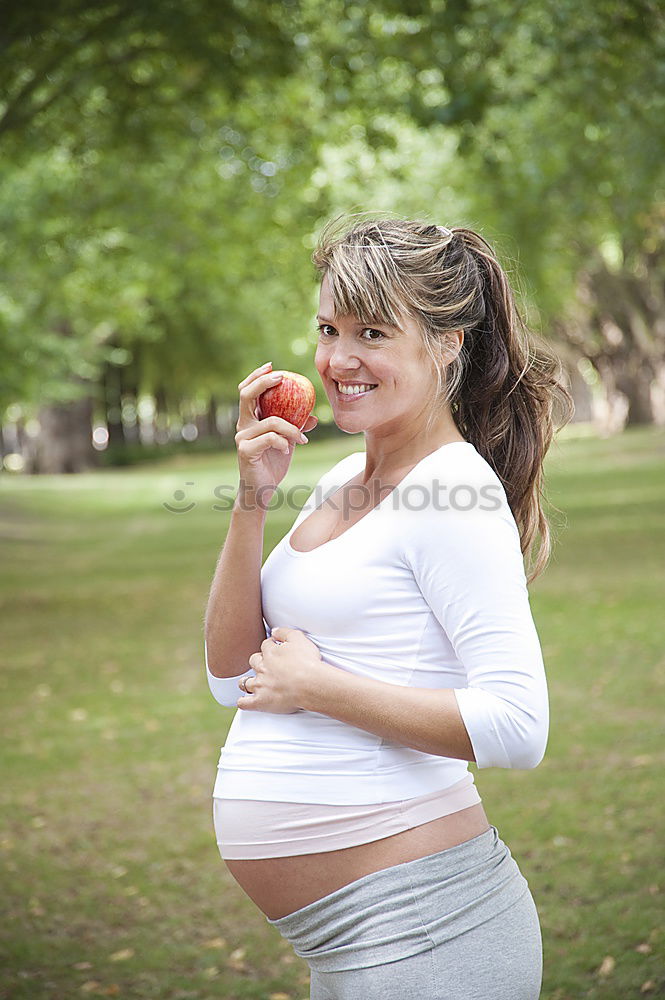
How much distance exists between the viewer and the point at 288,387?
8.01 ft

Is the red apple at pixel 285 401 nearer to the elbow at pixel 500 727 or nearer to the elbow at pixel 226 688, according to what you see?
the elbow at pixel 226 688

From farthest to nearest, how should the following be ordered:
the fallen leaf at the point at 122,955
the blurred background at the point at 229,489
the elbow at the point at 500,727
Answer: the blurred background at the point at 229,489 → the fallen leaf at the point at 122,955 → the elbow at the point at 500,727

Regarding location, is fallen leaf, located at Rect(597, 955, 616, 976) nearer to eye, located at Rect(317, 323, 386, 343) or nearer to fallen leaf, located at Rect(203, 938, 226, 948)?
fallen leaf, located at Rect(203, 938, 226, 948)

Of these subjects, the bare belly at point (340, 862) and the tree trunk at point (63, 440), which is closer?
the bare belly at point (340, 862)

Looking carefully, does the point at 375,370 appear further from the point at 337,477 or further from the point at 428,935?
the point at 428,935

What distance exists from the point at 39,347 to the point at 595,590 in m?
17.6

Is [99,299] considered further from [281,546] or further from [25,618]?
[281,546]

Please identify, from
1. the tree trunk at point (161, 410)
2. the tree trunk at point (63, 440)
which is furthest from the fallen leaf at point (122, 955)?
the tree trunk at point (161, 410)

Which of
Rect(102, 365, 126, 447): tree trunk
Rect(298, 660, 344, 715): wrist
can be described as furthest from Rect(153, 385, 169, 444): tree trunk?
Rect(298, 660, 344, 715): wrist

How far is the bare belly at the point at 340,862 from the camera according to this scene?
219 cm

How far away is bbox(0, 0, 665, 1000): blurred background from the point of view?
5539 mm

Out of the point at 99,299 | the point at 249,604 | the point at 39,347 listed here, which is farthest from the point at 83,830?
the point at 99,299

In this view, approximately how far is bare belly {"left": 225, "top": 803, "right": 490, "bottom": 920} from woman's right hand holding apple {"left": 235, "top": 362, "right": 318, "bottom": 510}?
0.71 meters

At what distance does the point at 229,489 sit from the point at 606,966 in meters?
8.95
